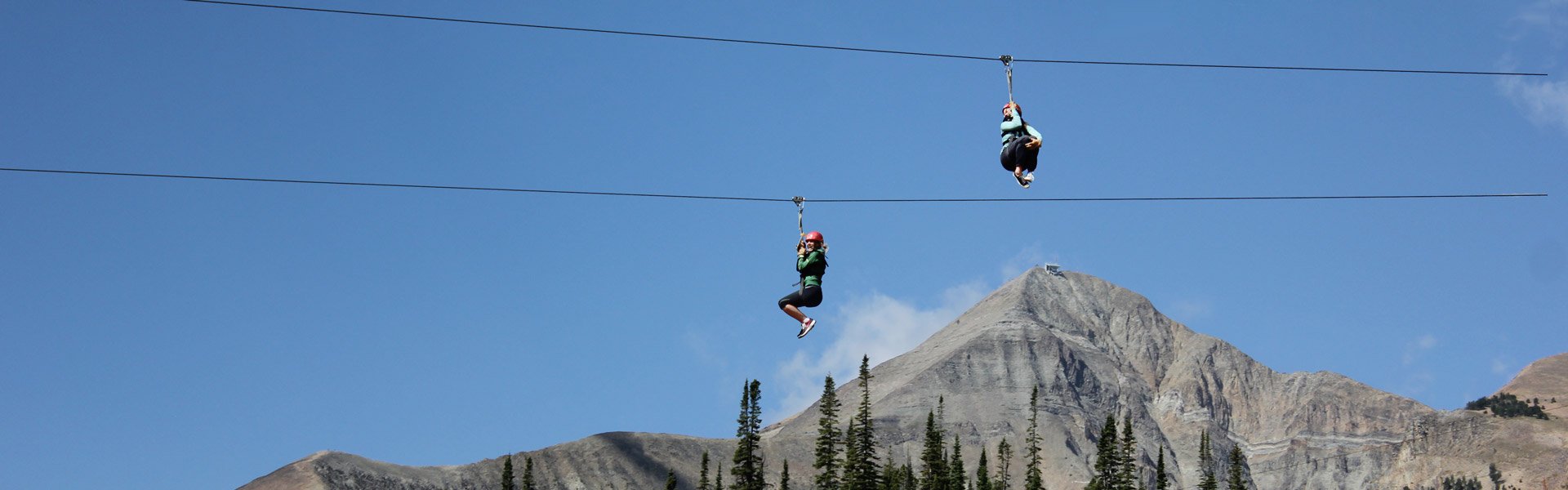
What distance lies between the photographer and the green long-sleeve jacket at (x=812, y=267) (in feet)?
130

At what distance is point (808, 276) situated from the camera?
3994 cm

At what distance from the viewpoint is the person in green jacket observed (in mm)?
39625

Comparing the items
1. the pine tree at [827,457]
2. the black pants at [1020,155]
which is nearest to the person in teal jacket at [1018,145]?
the black pants at [1020,155]

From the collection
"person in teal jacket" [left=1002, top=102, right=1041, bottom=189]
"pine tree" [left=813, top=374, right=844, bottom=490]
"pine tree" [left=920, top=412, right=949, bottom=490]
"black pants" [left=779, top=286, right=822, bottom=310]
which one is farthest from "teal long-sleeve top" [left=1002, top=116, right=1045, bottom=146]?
"pine tree" [left=920, top=412, right=949, bottom=490]

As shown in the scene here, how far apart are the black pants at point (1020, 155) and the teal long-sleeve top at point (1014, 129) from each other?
0.51ft

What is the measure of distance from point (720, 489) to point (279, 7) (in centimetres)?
9256

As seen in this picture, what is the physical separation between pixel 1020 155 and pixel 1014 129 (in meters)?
0.67

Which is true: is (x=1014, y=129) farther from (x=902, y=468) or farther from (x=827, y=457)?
(x=902, y=468)

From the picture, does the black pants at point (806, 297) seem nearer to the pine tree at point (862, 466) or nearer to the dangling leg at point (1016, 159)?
the dangling leg at point (1016, 159)

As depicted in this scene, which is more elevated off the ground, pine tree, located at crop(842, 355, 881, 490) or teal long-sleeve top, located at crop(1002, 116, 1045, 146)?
pine tree, located at crop(842, 355, 881, 490)

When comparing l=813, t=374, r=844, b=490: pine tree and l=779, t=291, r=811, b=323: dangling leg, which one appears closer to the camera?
l=779, t=291, r=811, b=323: dangling leg

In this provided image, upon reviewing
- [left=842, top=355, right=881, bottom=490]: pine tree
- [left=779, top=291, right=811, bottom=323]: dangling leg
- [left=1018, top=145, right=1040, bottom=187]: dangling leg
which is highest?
[left=842, top=355, right=881, bottom=490]: pine tree

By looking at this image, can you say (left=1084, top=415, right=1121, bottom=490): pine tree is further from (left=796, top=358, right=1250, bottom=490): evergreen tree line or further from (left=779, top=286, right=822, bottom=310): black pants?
(left=779, top=286, right=822, bottom=310): black pants

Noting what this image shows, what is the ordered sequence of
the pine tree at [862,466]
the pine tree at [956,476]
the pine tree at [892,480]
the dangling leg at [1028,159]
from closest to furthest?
1. the dangling leg at [1028,159]
2. the pine tree at [862,466]
3. the pine tree at [892,480]
4. the pine tree at [956,476]
